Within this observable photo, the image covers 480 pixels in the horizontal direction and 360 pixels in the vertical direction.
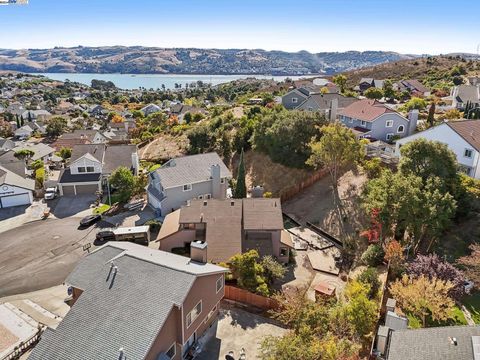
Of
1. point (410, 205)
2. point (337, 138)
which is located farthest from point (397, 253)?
point (337, 138)

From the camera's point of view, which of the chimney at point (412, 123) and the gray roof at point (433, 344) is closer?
the gray roof at point (433, 344)

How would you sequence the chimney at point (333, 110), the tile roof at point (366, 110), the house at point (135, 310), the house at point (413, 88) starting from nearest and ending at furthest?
the house at point (135, 310) → the tile roof at point (366, 110) → the chimney at point (333, 110) → the house at point (413, 88)

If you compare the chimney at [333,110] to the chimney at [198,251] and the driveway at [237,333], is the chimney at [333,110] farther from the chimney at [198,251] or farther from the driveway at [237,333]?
the chimney at [198,251]

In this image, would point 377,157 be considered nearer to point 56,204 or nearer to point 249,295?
point 249,295

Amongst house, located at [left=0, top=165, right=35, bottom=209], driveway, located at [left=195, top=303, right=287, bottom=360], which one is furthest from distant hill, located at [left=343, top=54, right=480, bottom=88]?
house, located at [left=0, top=165, right=35, bottom=209]

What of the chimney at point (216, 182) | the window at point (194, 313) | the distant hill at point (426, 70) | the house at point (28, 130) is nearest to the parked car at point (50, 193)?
the chimney at point (216, 182)

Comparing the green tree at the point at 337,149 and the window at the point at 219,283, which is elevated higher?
the green tree at the point at 337,149
